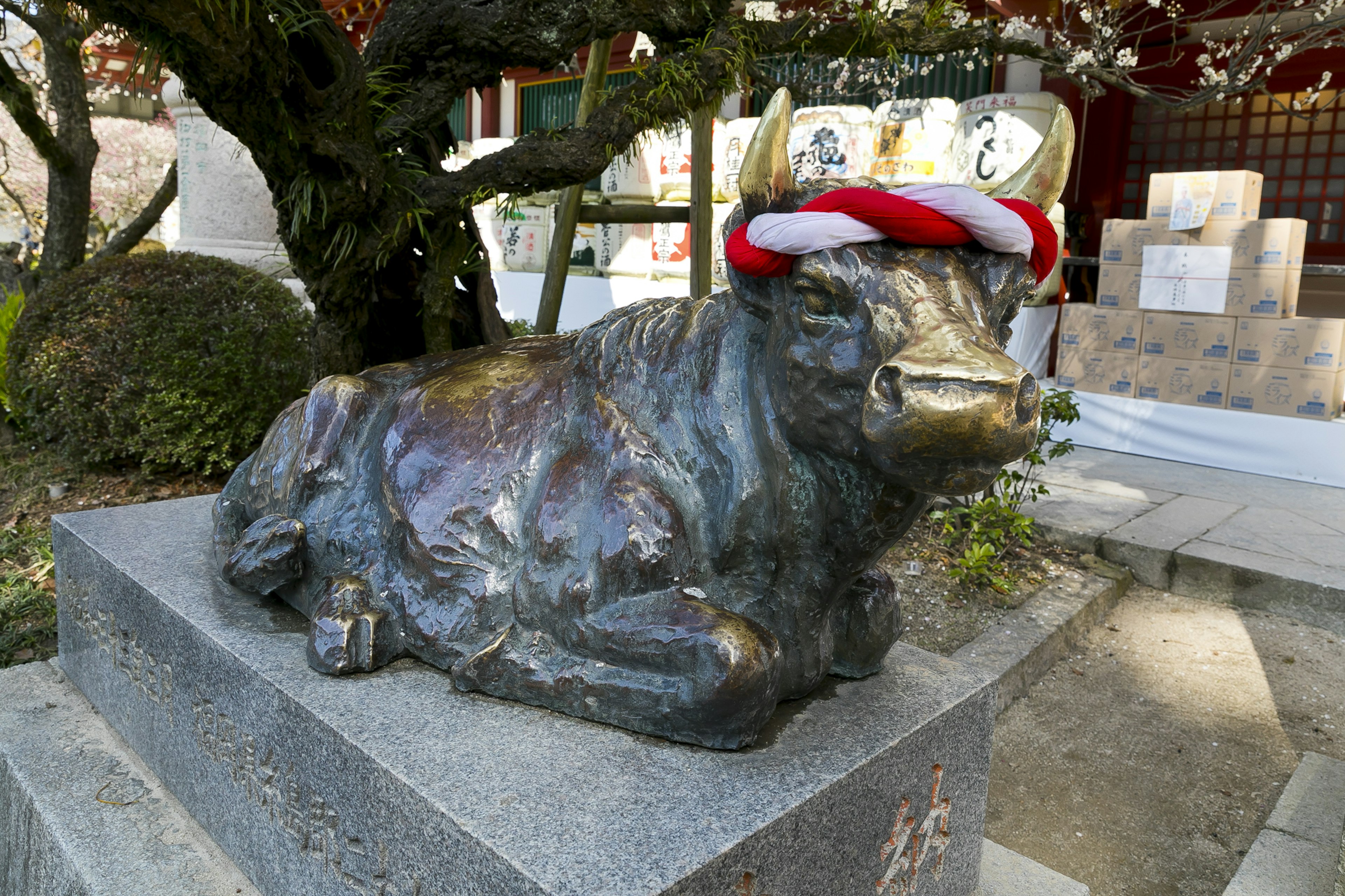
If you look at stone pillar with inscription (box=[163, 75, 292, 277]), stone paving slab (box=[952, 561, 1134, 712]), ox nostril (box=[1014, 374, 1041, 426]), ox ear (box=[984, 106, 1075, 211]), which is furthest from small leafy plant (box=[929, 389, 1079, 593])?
stone pillar with inscription (box=[163, 75, 292, 277])

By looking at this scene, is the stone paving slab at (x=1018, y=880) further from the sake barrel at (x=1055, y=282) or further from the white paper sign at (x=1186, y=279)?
the white paper sign at (x=1186, y=279)

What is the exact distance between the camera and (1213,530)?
5523 millimetres

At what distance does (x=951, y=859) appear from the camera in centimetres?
196

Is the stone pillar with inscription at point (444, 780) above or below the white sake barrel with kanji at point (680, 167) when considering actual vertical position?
below

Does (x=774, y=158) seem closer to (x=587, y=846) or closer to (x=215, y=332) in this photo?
(x=587, y=846)

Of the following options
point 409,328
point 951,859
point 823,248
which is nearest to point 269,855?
point 951,859

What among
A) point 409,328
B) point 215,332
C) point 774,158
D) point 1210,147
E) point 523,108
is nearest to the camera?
point 774,158

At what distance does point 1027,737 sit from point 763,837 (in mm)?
2629

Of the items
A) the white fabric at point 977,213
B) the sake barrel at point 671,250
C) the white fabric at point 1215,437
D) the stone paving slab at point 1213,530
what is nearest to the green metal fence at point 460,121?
the sake barrel at point 671,250

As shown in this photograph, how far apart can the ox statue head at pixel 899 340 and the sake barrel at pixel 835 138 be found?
6.88m

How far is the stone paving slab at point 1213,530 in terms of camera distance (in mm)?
4789

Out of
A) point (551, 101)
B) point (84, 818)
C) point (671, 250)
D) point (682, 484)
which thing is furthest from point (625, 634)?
point (551, 101)

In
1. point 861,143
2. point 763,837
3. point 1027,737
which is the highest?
point 861,143

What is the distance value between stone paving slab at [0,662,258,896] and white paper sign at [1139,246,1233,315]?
751 cm
